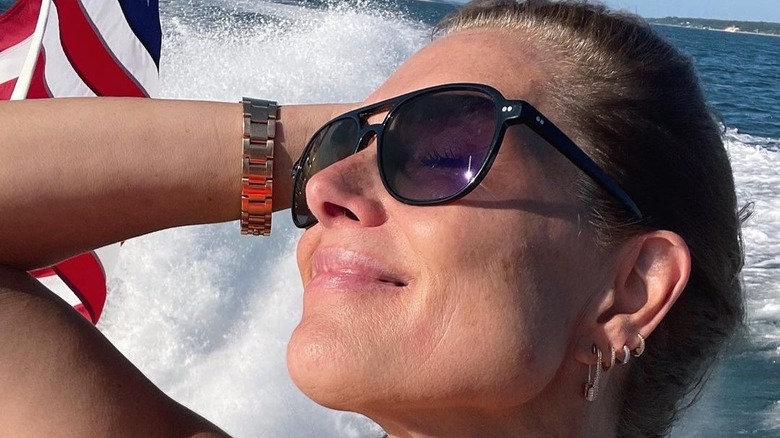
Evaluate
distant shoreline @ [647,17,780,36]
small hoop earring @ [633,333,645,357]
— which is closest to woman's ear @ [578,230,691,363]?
small hoop earring @ [633,333,645,357]

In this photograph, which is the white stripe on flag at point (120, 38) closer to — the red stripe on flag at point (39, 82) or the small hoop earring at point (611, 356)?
the red stripe on flag at point (39, 82)

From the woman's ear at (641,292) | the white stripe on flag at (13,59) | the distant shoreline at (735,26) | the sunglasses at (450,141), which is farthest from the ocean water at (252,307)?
the distant shoreline at (735,26)

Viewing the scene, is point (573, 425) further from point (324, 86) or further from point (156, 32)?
point (324, 86)

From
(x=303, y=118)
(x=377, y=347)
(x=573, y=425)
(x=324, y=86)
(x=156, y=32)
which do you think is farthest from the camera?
(x=324, y=86)

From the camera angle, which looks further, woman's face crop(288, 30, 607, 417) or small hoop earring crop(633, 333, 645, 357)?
small hoop earring crop(633, 333, 645, 357)

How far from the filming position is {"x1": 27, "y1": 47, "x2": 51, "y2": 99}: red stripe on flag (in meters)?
2.28

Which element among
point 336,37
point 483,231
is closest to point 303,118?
point 483,231

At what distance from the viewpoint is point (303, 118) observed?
1657 mm

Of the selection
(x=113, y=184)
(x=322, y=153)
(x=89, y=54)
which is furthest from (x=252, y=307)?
(x=322, y=153)

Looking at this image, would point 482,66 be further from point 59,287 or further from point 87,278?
point 59,287

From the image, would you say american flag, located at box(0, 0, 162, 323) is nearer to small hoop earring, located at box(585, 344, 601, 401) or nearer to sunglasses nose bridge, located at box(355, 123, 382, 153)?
sunglasses nose bridge, located at box(355, 123, 382, 153)

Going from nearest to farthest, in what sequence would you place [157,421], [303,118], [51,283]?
[157,421]
[303,118]
[51,283]

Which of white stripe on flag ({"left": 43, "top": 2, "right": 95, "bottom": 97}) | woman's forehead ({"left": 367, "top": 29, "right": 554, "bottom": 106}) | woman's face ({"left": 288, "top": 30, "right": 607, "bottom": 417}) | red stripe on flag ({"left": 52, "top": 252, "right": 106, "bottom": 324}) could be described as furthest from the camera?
white stripe on flag ({"left": 43, "top": 2, "right": 95, "bottom": 97})

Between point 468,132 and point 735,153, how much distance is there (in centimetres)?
842
